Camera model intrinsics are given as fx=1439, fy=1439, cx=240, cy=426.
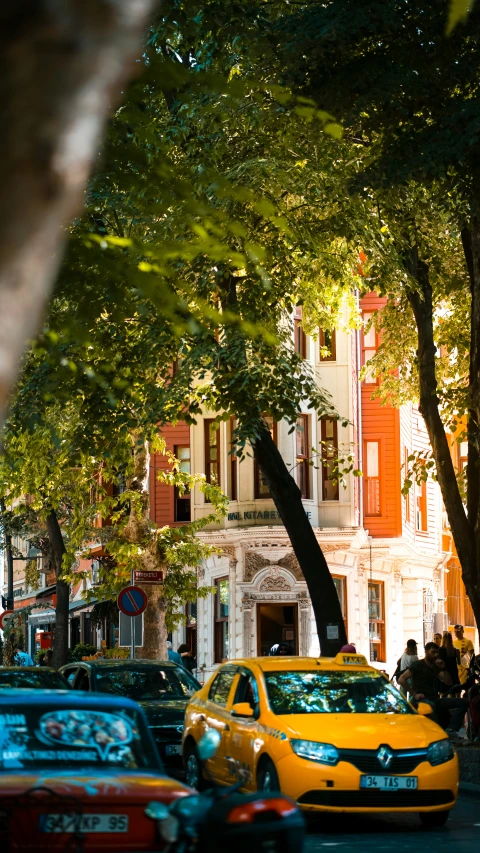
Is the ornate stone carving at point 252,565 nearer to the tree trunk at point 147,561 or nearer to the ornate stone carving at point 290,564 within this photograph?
the ornate stone carving at point 290,564

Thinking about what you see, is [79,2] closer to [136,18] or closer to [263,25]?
[136,18]

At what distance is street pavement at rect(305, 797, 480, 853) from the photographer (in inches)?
487

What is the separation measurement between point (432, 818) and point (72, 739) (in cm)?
673

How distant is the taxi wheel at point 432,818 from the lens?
14.0 meters

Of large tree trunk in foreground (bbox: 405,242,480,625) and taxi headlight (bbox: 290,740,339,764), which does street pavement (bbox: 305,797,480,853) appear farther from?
large tree trunk in foreground (bbox: 405,242,480,625)

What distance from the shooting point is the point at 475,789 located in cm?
1834

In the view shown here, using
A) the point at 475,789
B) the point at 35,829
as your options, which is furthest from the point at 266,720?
the point at 35,829

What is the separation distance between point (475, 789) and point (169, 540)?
16123 millimetres

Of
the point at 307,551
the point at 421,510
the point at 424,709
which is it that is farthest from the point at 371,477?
the point at 424,709

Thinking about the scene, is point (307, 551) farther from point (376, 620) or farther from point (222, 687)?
point (376, 620)

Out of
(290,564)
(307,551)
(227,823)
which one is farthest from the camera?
(290,564)

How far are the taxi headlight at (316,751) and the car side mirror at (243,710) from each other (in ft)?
2.77

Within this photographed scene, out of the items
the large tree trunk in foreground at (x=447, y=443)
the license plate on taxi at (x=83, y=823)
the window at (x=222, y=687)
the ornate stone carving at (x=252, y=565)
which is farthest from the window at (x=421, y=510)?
the license plate on taxi at (x=83, y=823)

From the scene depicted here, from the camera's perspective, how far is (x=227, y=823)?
19.0 ft
